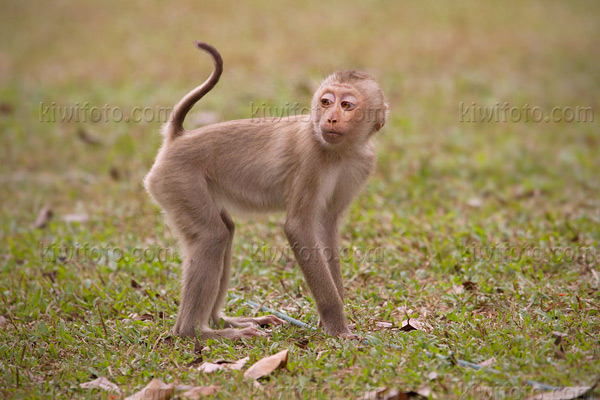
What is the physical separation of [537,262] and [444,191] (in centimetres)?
241

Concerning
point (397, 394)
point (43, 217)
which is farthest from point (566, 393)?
point (43, 217)

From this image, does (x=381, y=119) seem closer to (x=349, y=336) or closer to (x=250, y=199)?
(x=250, y=199)

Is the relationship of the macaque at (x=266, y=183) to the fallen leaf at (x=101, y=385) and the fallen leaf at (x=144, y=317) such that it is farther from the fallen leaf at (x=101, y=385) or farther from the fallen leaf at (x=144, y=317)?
the fallen leaf at (x=101, y=385)

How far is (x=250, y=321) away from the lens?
5367 mm

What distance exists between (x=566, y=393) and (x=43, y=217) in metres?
6.27

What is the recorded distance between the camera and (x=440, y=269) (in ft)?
20.6

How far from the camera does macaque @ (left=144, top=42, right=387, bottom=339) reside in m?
4.95

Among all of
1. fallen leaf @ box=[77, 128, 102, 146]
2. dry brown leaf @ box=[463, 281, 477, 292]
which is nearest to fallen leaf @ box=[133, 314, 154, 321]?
dry brown leaf @ box=[463, 281, 477, 292]

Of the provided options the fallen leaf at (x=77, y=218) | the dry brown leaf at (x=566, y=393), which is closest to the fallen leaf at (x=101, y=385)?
the dry brown leaf at (x=566, y=393)

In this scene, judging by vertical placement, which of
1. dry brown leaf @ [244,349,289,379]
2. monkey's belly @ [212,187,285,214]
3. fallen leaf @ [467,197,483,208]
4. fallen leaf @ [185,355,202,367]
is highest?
monkey's belly @ [212,187,285,214]

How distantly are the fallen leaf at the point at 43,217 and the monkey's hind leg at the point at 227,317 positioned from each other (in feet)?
11.4

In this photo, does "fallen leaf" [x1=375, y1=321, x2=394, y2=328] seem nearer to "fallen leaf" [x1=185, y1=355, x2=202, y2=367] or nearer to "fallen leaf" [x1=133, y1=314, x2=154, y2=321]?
"fallen leaf" [x1=185, y1=355, x2=202, y2=367]

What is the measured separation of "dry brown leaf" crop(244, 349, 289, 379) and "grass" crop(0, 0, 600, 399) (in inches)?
3.2

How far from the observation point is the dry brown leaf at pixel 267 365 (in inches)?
170
